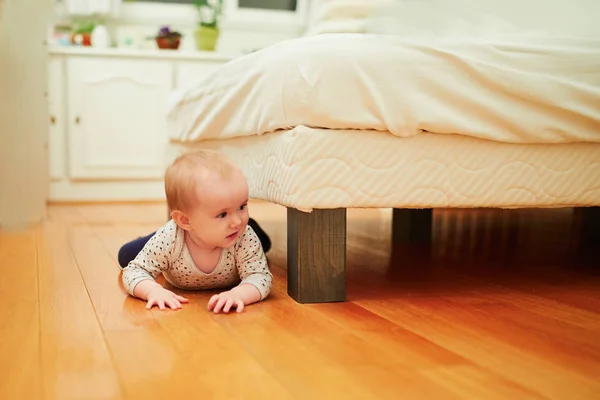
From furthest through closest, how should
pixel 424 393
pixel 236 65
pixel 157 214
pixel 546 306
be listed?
1. pixel 157 214
2. pixel 236 65
3. pixel 546 306
4. pixel 424 393

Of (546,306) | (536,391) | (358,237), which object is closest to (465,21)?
(546,306)

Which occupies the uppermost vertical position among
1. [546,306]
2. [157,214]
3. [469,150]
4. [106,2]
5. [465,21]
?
[106,2]

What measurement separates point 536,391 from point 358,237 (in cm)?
141

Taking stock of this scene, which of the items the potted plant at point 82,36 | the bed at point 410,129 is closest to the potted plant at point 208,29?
the potted plant at point 82,36

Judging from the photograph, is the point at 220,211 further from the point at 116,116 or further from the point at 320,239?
the point at 116,116

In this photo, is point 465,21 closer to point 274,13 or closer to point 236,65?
point 236,65

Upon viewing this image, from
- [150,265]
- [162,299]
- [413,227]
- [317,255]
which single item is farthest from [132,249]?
[413,227]

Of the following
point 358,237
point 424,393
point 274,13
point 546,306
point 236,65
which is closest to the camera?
point 424,393

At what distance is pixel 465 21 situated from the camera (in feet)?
4.99

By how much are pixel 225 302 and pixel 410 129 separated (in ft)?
1.45

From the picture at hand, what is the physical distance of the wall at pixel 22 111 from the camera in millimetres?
2314

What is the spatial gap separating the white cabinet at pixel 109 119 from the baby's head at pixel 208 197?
2.11 meters

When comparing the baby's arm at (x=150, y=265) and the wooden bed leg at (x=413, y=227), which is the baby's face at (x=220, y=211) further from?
the wooden bed leg at (x=413, y=227)

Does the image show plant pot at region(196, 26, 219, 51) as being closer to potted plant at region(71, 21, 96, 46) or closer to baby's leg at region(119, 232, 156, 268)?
potted plant at region(71, 21, 96, 46)
